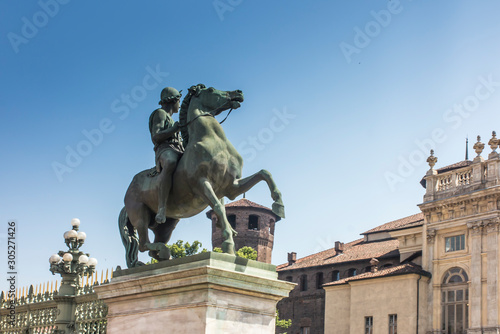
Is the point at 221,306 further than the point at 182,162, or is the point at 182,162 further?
the point at 182,162

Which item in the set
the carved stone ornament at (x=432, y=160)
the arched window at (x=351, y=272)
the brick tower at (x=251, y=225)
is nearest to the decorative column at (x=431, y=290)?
the carved stone ornament at (x=432, y=160)

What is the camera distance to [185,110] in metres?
8.01

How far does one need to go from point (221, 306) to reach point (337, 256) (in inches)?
2027

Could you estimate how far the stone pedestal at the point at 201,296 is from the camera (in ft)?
21.5

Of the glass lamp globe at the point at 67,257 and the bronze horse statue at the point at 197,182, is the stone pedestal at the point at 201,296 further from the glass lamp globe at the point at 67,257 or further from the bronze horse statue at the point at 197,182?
the glass lamp globe at the point at 67,257

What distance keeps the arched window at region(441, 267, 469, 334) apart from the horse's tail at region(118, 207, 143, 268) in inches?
1253

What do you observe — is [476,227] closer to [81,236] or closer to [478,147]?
[478,147]

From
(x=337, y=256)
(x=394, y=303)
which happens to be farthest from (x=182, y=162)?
(x=337, y=256)

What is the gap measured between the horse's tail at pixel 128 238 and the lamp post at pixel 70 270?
6129 mm

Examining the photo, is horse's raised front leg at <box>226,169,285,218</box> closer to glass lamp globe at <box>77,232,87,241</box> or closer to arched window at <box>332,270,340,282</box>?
glass lamp globe at <box>77,232,87,241</box>

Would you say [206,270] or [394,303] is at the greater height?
[394,303]

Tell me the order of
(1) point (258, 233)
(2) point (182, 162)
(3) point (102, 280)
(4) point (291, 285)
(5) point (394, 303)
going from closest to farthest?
(4) point (291, 285) → (2) point (182, 162) → (3) point (102, 280) → (5) point (394, 303) → (1) point (258, 233)

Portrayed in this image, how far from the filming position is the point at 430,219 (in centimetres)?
4016

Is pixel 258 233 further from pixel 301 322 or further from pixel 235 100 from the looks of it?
pixel 235 100
